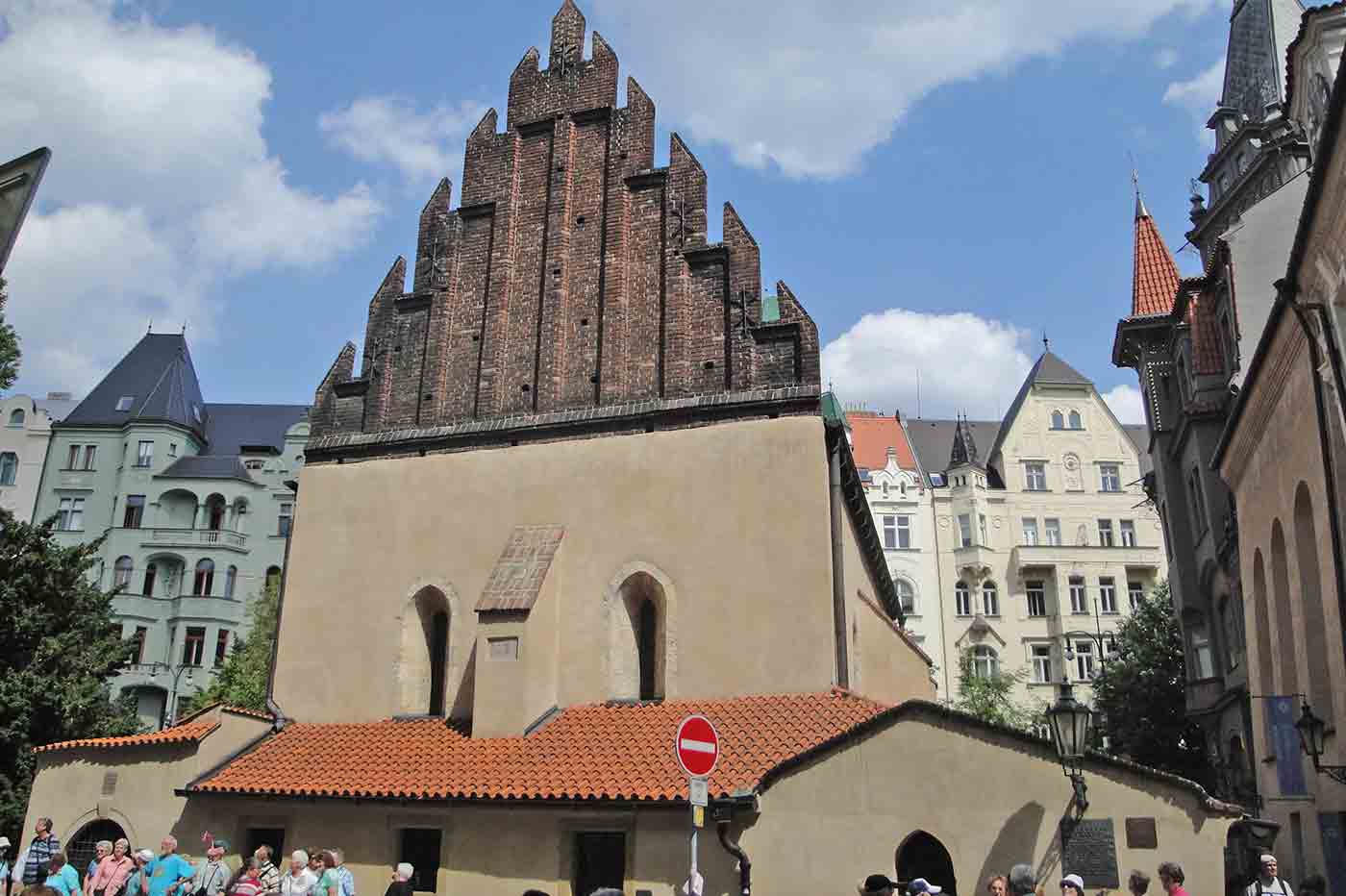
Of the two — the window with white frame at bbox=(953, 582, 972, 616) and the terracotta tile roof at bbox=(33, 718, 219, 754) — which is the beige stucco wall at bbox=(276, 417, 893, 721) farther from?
the window with white frame at bbox=(953, 582, 972, 616)

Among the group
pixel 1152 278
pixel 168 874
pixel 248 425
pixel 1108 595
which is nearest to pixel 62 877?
pixel 168 874

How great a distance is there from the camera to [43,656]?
21.7 metres

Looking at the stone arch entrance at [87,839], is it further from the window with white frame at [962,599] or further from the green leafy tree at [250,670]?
the window with white frame at [962,599]

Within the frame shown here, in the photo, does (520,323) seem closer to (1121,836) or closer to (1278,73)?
(1121,836)

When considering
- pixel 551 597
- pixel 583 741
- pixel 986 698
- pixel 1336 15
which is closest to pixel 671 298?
pixel 551 597

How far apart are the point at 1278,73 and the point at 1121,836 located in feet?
106

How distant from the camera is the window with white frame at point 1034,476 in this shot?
56.1m

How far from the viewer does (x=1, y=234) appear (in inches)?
143

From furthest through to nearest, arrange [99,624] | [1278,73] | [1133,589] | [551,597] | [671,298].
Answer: [1133,589], [1278,73], [99,624], [671,298], [551,597]

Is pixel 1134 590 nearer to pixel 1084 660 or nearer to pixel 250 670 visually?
pixel 1084 660

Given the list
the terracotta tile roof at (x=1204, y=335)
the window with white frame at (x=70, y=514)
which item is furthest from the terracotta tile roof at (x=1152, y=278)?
the window with white frame at (x=70, y=514)

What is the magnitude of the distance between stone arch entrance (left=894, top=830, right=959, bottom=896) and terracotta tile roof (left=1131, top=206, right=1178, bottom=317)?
24.7 meters

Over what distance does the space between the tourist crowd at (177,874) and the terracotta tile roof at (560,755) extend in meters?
1.11

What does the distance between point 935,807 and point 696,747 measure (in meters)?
4.14
